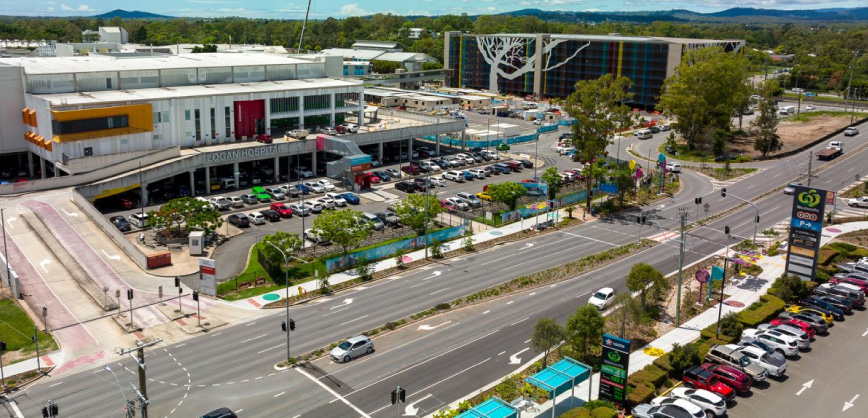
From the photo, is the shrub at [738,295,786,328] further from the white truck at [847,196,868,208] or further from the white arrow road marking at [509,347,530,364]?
the white truck at [847,196,868,208]

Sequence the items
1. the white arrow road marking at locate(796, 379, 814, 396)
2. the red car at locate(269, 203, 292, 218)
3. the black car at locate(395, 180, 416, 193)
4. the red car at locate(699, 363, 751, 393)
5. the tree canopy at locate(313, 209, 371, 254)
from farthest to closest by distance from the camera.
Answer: the black car at locate(395, 180, 416, 193), the red car at locate(269, 203, 292, 218), the tree canopy at locate(313, 209, 371, 254), the white arrow road marking at locate(796, 379, 814, 396), the red car at locate(699, 363, 751, 393)

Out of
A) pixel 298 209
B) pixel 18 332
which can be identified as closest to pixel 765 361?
pixel 298 209

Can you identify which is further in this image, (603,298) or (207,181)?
(207,181)

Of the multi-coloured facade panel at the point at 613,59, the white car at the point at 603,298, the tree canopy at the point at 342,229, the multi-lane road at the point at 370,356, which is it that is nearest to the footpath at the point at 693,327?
the multi-lane road at the point at 370,356

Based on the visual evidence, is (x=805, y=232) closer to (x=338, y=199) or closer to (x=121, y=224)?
(x=338, y=199)

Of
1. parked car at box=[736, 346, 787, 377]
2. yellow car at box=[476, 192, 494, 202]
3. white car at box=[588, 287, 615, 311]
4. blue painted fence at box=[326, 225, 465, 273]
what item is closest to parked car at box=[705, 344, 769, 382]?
parked car at box=[736, 346, 787, 377]

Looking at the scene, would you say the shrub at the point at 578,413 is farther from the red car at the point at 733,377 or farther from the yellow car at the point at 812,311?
the yellow car at the point at 812,311

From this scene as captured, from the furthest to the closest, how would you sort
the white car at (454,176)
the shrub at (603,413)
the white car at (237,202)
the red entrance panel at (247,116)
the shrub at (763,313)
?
1. the white car at (454,176)
2. the red entrance panel at (247,116)
3. the white car at (237,202)
4. the shrub at (763,313)
5. the shrub at (603,413)
